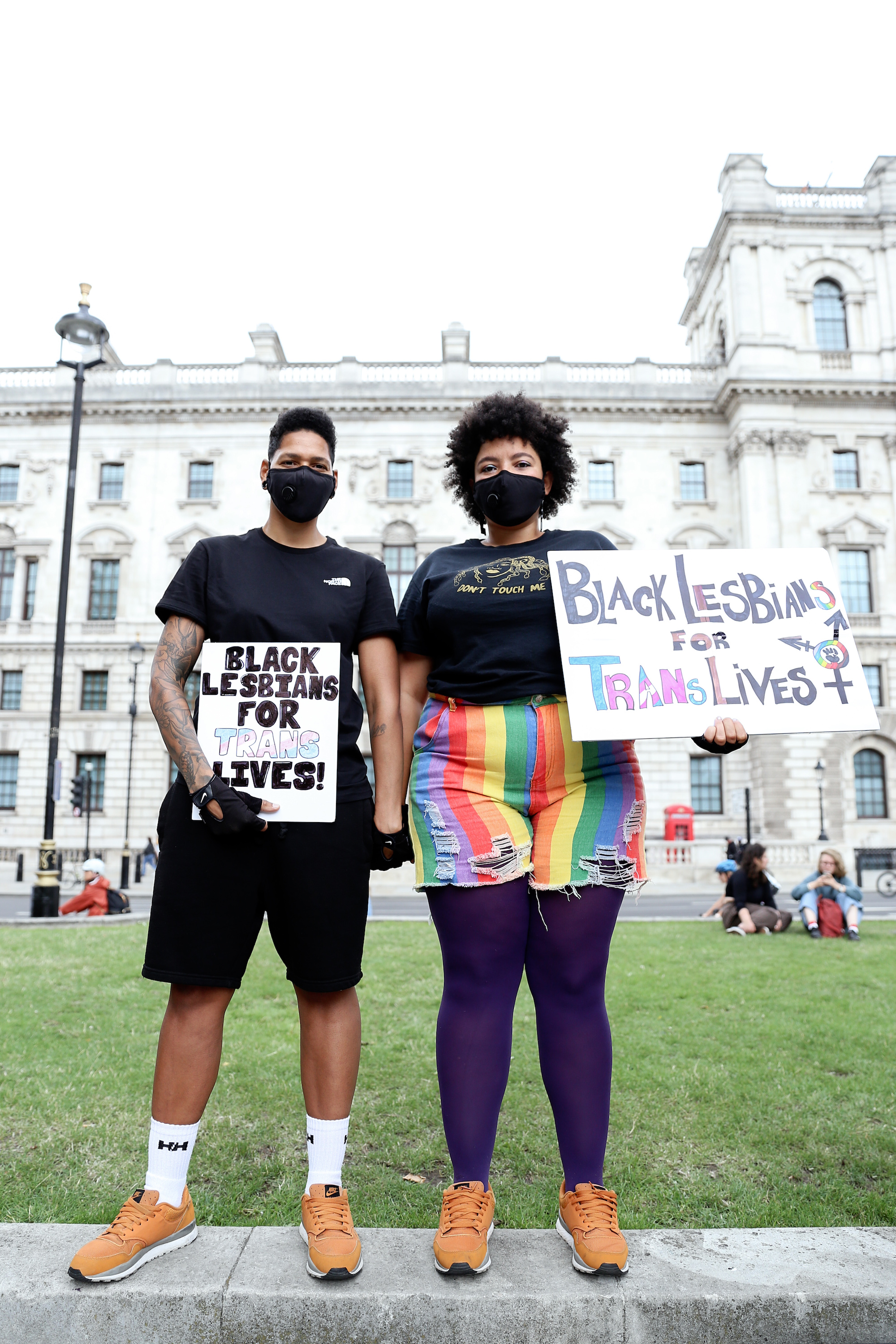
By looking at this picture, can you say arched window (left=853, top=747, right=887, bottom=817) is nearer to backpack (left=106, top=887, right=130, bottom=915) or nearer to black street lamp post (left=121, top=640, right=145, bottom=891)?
black street lamp post (left=121, top=640, right=145, bottom=891)

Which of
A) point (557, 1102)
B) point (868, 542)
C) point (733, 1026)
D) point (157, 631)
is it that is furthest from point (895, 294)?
point (557, 1102)

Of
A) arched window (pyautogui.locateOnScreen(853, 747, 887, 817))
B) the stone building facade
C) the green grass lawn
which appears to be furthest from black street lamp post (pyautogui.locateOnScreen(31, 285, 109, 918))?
arched window (pyautogui.locateOnScreen(853, 747, 887, 817))

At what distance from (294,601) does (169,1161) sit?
5.74 feet

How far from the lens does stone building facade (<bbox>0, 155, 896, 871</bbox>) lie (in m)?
32.9

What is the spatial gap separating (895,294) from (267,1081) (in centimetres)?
3891

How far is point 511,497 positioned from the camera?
3.12 meters

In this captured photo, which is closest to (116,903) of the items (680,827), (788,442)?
(680,827)

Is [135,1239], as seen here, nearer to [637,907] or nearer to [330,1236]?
[330,1236]

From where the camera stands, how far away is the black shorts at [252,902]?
8.69 feet

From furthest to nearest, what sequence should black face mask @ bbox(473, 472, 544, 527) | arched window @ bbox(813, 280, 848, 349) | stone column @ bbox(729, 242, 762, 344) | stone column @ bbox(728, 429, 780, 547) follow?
arched window @ bbox(813, 280, 848, 349), stone column @ bbox(729, 242, 762, 344), stone column @ bbox(728, 429, 780, 547), black face mask @ bbox(473, 472, 544, 527)

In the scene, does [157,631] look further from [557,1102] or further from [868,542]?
[557,1102]

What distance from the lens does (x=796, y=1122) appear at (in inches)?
146

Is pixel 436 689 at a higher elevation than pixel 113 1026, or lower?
higher

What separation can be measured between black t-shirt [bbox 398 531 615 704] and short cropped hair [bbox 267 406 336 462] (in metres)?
0.59
